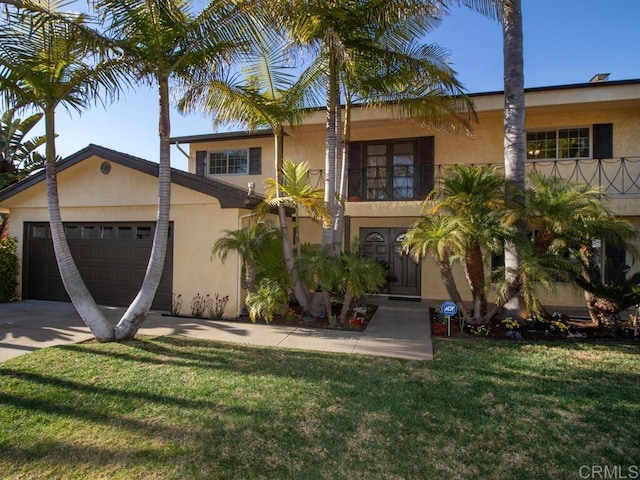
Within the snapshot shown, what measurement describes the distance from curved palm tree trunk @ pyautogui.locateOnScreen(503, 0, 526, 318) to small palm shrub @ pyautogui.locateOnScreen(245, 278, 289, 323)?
191 inches

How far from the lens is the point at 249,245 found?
835 centimetres

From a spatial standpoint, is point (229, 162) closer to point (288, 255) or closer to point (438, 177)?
point (288, 255)

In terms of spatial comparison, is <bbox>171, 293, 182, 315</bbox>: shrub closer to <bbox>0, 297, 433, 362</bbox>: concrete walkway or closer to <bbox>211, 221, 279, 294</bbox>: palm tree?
<bbox>0, 297, 433, 362</bbox>: concrete walkway

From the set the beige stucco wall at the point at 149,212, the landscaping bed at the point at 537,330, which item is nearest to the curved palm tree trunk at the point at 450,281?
the landscaping bed at the point at 537,330

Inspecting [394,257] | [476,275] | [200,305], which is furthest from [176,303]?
[476,275]

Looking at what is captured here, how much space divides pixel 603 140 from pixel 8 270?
1763 centimetres

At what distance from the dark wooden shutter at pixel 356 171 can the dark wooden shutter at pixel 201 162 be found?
18.4ft

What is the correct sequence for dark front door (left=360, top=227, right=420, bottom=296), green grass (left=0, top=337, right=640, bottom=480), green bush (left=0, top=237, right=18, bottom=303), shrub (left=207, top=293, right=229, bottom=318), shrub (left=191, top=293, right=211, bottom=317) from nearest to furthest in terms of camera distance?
green grass (left=0, top=337, right=640, bottom=480)
shrub (left=207, top=293, right=229, bottom=318)
shrub (left=191, top=293, right=211, bottom=317)
green bush (left=0, top=237, right=18, bottom=303)
dark front door (left=360, top=227, right=420, bottom=296)

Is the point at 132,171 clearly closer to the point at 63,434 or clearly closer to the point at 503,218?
the point at 63,434

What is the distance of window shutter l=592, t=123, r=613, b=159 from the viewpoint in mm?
10750

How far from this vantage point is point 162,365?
18.2ft

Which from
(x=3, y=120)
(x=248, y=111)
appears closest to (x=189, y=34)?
(x=248, y=111)

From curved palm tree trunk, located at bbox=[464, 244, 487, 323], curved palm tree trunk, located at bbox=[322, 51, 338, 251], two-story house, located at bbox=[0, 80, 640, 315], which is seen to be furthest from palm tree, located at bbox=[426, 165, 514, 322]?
two-story house, located at bbox=[0, 80, 640, 315]

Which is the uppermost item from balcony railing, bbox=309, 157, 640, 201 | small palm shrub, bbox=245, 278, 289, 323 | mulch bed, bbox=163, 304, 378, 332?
balcony railing, bbox=309, 157, 640, 201
